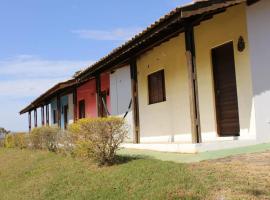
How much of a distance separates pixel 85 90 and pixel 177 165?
16271 millimetres

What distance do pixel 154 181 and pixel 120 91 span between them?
35.2 ft

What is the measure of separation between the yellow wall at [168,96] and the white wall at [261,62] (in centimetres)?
287

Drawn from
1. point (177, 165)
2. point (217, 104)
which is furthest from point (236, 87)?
point (177, 165)

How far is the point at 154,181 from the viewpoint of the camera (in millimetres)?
6957

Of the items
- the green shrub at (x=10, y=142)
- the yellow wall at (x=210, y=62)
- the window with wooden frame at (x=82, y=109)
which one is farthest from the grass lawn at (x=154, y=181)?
the green shrub at (x=10, y=142)

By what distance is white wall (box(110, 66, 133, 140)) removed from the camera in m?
16.7

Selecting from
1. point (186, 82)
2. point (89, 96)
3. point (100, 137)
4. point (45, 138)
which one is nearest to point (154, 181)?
point (100, 137)

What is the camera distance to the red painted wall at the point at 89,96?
2174 centimetres

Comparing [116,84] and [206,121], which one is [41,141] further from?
[206,121]

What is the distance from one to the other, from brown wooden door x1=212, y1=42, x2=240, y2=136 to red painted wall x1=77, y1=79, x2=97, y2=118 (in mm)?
11025

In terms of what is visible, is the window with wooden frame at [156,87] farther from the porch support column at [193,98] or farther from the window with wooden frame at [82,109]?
the window with wooden frame at [82,109]

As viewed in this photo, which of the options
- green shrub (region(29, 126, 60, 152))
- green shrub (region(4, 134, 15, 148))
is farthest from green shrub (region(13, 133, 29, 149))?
green shrub (region(29, 126, 60, 152))

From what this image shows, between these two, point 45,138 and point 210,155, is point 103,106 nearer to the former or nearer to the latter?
point 45,138

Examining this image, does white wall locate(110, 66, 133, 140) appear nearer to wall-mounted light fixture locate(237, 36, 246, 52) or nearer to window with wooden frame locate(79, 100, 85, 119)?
window with wooden frame locate(79, 100, 85, 119)
